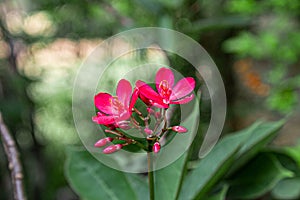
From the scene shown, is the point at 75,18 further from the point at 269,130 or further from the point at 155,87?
the point at 155,87

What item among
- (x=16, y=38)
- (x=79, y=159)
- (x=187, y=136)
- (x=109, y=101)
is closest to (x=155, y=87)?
(x=109, y=101)

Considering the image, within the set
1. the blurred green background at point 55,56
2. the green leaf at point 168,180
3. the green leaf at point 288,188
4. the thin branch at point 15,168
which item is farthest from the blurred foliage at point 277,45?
the thin branch at point 15,168

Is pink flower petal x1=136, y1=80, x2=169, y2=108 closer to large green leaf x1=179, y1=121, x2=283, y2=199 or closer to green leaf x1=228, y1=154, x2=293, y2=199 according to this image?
large green leaf x1=179, y1=121, x2=283, y2=199

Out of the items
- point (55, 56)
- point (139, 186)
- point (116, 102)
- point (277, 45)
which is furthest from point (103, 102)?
point (277, 45)

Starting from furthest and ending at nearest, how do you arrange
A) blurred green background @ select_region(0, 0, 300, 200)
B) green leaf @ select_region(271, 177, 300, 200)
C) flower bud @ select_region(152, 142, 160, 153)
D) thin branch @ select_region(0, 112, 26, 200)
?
blurred green background @ select_region(0, 0, 300, 200), green leaf @ select_region(271, 177, 300, 200), thin branch @ select_region(0, 112, 26, 200), flower bud @ select_region(152, 142, 160, 153)

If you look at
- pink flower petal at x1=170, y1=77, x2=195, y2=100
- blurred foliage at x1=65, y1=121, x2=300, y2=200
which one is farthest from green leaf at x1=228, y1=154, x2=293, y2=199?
pink flower petal at x1=170, y1=77, x2=195, y2=100
